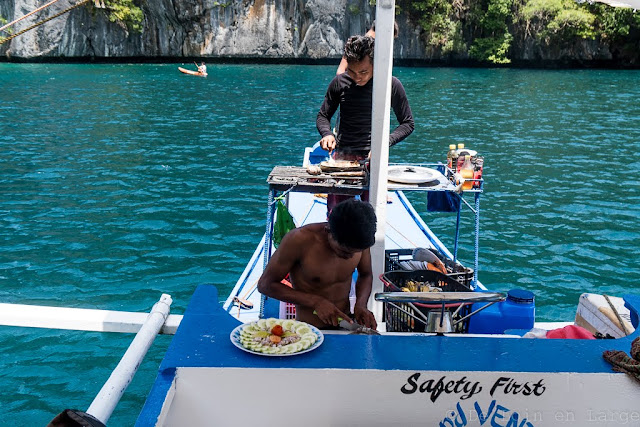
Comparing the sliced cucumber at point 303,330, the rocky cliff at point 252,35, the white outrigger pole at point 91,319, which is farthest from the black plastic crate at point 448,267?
the rocky cliff at point 252,35

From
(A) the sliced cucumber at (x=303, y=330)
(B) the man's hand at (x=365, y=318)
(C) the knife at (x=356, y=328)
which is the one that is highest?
(A) the sliced cucumber at (x=303, y=330)

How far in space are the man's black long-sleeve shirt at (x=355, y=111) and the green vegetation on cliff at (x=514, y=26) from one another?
45255mm

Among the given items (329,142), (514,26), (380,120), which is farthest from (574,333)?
(514,26)

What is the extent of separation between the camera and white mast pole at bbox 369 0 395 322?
15.1 feet

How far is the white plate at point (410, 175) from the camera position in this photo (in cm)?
553

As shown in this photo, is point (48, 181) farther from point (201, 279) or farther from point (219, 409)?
point (219, 409)

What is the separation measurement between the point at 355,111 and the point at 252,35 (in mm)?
47320

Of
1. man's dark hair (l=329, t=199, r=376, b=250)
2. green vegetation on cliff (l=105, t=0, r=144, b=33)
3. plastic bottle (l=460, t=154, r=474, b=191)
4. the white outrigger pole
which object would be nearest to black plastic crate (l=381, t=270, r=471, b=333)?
man's dark hair (l=329, t=199, r=376, b=250)

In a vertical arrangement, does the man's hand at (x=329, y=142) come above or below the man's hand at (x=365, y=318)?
above

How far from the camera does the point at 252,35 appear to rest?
51.1 meters

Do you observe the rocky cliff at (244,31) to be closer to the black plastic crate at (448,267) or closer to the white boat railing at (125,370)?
the black plastic crate at (448,267)

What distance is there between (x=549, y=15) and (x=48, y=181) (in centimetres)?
4282

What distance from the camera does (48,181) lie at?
14.7 m

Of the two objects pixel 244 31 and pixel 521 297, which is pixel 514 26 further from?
pixel 521 297
